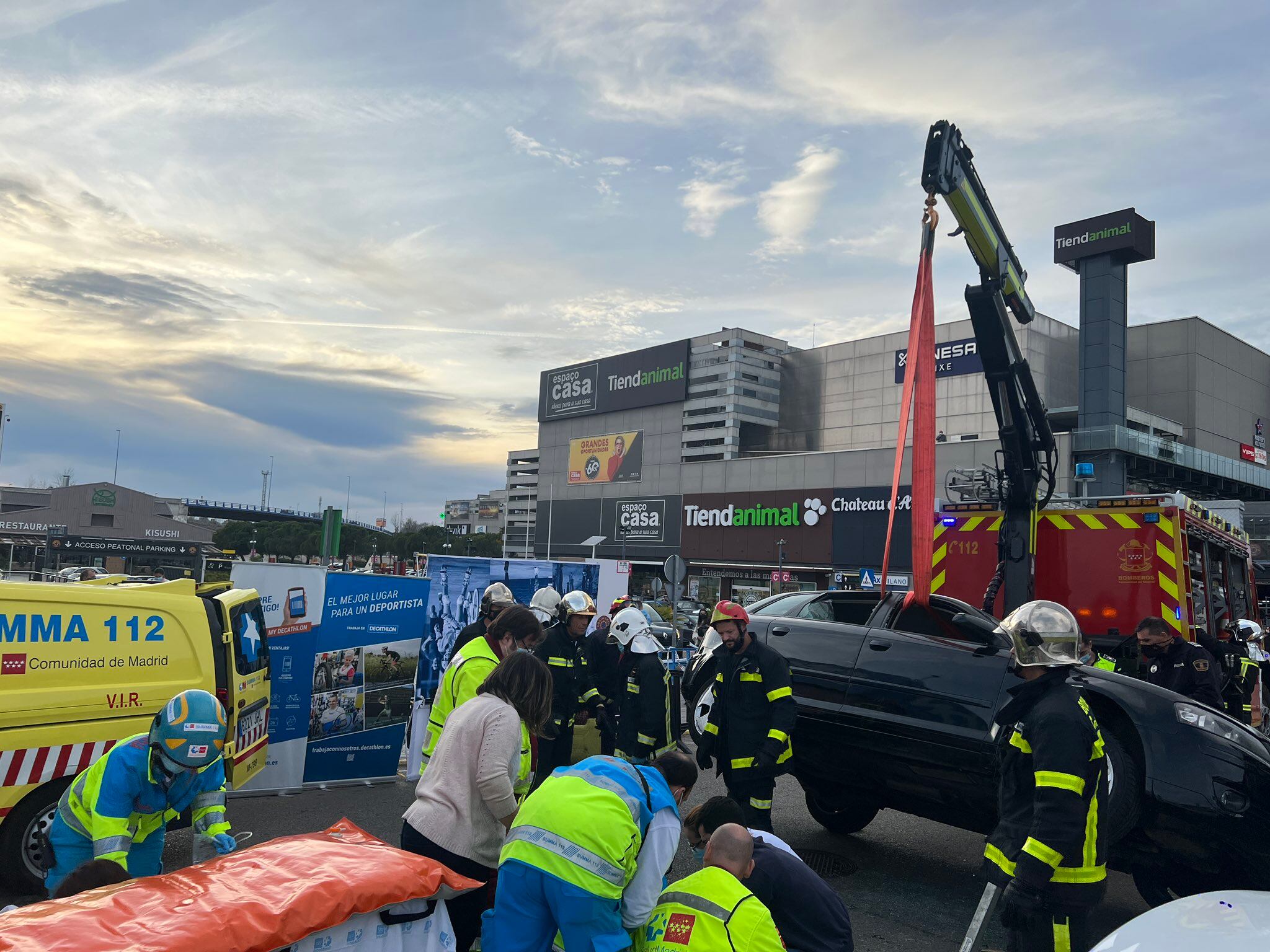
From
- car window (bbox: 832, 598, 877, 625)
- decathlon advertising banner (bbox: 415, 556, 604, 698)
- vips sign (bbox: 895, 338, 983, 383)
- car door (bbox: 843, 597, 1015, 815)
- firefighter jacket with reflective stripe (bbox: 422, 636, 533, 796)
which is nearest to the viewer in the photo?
firefighter jacket with reflective stripe (bbox: 422, 636, 533, 796)

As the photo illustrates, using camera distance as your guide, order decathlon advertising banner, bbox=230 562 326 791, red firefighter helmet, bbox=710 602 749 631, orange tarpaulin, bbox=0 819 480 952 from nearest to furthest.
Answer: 1. orange tarpaulin, bbox=0 819 480 952
2. red firefighter helmet, bbox=710 602 749 631
3. decathlon advertising banner, bbox=230 562 326 791

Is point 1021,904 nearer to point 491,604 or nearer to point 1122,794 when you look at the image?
point 1122,794

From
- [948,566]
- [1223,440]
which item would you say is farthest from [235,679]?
[1223,440]

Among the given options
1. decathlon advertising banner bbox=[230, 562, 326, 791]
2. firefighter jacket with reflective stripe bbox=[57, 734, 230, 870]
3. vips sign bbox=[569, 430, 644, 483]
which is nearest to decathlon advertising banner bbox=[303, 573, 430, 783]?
decathlon advertising banner bbox=[230, 562, 326, 791]

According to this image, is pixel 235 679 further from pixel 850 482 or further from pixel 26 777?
pixel 850 482

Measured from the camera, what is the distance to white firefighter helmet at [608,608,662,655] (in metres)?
6.94

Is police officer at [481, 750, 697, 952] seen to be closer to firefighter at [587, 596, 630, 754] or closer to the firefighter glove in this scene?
the firefighter glove

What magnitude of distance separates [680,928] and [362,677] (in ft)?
21.7

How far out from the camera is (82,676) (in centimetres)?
559

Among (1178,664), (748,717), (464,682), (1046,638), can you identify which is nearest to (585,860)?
(464,682)

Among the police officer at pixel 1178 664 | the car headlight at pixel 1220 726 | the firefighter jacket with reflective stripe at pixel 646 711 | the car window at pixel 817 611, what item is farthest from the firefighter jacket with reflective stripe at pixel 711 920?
the police officer at pixel 1178 664

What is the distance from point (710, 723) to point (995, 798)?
1.76m

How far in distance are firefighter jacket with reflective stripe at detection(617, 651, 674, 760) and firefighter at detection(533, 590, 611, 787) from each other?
0.26 m

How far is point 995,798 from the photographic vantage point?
532cm
